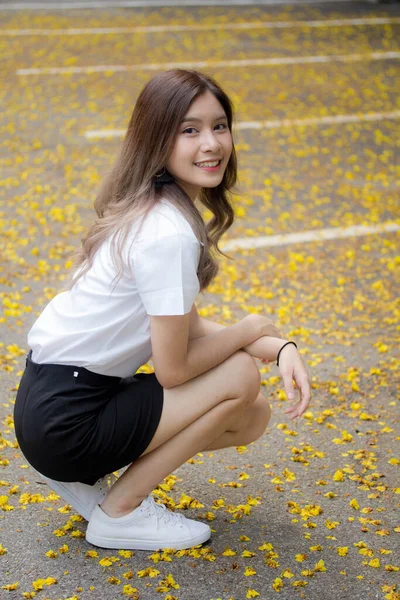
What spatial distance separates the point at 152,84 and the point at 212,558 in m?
1.56

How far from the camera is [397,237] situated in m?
6.37

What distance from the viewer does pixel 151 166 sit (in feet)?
8.91

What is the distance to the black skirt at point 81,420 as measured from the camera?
2.65 metres

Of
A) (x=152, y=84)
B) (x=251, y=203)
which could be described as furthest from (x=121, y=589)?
(x=251, y=203)

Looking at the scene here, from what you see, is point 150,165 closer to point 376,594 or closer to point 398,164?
point 376,594

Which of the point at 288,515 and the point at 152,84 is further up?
the point at 152,84

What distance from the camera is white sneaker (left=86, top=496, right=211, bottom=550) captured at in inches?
111

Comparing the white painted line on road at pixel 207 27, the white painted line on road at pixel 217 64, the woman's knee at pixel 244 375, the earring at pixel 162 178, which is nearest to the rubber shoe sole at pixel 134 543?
the woman's knee at pixel 244 375

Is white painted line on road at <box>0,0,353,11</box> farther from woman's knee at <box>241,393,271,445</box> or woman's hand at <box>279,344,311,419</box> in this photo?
woman's hand at <box>279,344,311,419</box>

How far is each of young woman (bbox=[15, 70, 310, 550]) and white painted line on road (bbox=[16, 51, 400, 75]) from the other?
26.8 ft

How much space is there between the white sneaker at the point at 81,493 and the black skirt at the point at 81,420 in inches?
4.9

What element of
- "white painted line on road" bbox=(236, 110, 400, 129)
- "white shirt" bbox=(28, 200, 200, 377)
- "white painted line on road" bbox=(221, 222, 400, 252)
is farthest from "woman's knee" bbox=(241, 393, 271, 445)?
"white painted line on road" bbox=(236, 110, 400, 129)

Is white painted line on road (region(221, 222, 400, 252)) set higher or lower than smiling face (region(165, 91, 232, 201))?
lower

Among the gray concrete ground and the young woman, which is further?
the gray concrete ground
